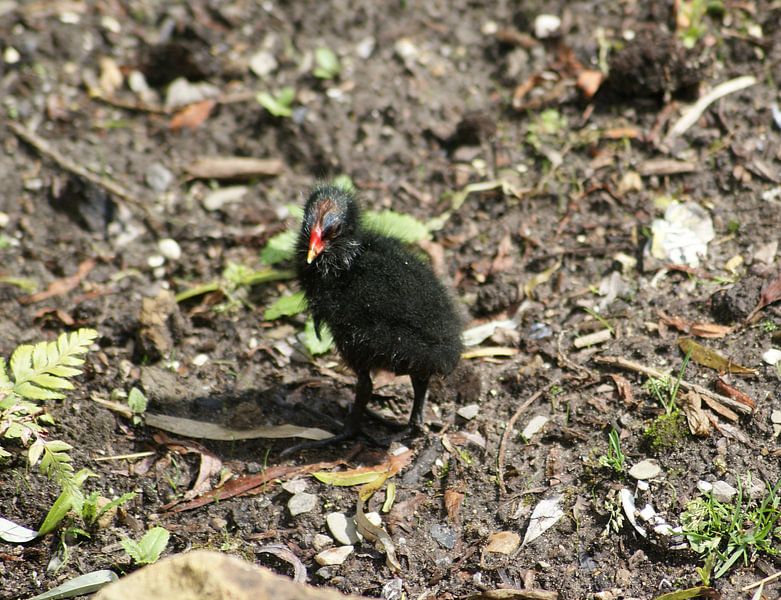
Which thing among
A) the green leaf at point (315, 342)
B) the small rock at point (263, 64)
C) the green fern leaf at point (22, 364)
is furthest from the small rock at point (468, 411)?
the small rock at point (263, 64)

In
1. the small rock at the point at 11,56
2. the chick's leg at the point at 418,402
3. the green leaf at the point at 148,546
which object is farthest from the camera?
the small rock at the point at 11,56

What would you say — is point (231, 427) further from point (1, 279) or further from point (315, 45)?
point (315, 45)

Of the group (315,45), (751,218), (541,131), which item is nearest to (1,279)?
(315,45)

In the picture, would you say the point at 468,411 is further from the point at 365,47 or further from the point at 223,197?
the point at 365,47

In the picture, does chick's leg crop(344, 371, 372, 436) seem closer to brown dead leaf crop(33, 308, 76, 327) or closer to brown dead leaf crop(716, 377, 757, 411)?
brown dead leaf crop(716, 377, 757, 411)

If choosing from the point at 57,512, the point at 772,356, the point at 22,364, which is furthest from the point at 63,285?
the point at 772,356

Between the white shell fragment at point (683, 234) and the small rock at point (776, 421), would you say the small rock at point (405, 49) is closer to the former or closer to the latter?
the white shell fragment at point (683, 234)

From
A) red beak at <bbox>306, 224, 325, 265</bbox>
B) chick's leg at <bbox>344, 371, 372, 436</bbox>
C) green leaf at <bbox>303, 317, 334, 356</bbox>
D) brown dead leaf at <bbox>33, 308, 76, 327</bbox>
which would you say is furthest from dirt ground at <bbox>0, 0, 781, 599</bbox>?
red beak at <bbox>306, 224, 325, 265</bbox>
